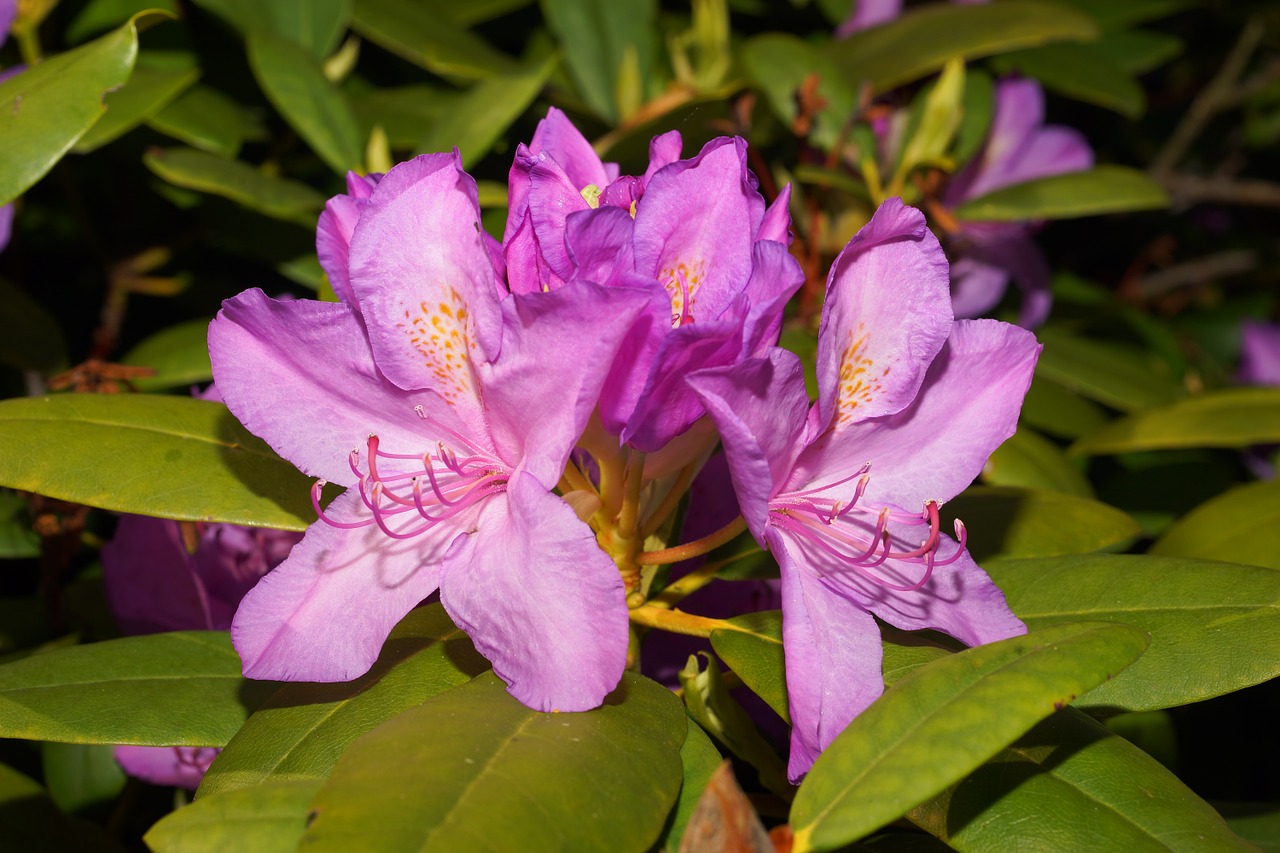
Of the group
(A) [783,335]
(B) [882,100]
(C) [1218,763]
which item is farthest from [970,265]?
(C) [1218,763]

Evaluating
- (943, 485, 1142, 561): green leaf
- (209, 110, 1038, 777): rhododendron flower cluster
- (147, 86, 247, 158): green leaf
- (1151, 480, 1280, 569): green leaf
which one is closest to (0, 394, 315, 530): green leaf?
(209, 110, 1038, 777): rhododendron flower cluster

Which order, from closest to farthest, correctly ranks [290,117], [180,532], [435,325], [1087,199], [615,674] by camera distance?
[615,674] → [435,325] → [180,532] → [290,117] → [1087,199]

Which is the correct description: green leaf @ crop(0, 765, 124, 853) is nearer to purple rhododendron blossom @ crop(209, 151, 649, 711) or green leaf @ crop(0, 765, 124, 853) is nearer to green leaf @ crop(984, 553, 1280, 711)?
purple rhododendron blossom @ crop(209, 151, 649, 711)

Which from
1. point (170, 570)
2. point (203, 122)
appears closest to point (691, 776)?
point (170, 570)

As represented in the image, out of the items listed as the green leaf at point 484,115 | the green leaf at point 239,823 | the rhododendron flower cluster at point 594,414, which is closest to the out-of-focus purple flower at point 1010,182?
the green leaf at point 484,115

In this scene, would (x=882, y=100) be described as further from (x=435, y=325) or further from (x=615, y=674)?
(x=615, y=674)

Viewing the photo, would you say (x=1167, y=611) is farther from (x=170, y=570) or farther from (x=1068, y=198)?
(x=170, y=570)
